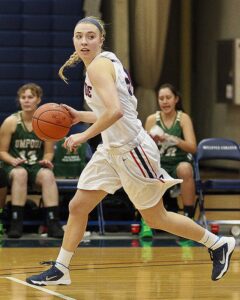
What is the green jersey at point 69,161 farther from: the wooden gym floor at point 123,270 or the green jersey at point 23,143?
the wooden gym floor at point 123,270

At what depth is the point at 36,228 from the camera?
28.6 ft

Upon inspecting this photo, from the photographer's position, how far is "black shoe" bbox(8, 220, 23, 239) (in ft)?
26.7

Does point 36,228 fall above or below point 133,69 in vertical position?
below

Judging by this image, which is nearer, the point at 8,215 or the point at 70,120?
the point at 70,120

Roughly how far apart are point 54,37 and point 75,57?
247 inches

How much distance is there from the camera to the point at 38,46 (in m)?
12.2

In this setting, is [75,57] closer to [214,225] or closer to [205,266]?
[205,266]

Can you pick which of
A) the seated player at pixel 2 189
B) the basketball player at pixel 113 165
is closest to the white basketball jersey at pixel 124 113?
the basketball player at pixel 113 165

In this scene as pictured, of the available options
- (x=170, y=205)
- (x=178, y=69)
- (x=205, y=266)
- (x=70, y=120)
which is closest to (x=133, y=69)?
(x=178, y=69)

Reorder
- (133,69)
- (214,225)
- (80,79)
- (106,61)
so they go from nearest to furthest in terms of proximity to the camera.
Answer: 1. (106,61)
2. (214,225)
3. (80,79)
4. (133,69)

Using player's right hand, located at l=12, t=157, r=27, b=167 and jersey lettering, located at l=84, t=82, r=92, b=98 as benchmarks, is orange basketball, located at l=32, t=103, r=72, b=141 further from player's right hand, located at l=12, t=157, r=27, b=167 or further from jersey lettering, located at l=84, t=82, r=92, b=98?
player's right hand, located at l=12, t=157, r=27, b=167

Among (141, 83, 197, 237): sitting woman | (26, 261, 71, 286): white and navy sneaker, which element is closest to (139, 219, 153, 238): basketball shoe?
(141, 83, 197, 237): sitting woman

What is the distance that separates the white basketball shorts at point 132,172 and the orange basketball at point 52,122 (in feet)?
0.86

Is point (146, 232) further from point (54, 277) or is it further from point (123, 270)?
point (54, 277)
